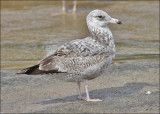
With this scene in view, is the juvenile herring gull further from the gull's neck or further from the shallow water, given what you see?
the shallow water

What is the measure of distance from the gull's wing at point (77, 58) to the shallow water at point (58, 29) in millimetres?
2275

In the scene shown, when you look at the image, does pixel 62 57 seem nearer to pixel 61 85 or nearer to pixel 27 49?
pixel 61 85

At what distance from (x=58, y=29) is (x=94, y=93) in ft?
21.0

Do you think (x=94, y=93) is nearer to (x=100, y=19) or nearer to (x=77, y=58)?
(x=77, y=58)

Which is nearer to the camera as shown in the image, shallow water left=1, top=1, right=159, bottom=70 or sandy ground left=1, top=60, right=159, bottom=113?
sandy ground left=1, top=60, right=159, bottom=113

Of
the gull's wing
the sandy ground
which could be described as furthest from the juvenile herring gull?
the sandy ground

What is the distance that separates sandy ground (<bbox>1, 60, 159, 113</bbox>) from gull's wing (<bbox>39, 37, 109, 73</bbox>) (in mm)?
621

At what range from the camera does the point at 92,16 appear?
6742 mm

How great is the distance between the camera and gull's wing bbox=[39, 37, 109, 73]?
255 inches

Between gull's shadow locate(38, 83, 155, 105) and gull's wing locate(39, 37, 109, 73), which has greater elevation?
gull's wing locate(39, 37, 109, 73)

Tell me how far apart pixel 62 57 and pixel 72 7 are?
415 inches

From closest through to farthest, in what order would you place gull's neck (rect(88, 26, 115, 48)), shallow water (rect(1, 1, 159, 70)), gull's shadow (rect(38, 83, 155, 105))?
gull's neck (rect(88, 26, 115, 48))
gull's shadow (rect(38, 83, 155, 105))
shallow water (rect(1, 1, 159, 70))

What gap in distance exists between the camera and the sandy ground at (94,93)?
21.2 feet

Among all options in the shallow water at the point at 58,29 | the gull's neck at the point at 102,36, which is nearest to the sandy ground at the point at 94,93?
the gull's neck at the point at 102,36
